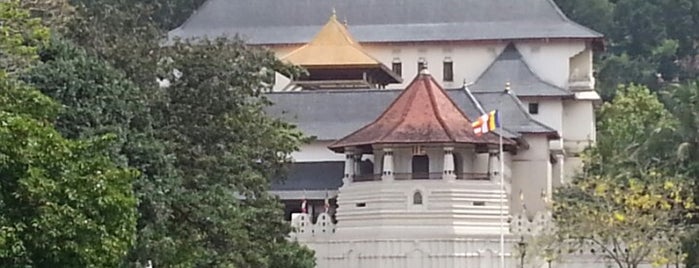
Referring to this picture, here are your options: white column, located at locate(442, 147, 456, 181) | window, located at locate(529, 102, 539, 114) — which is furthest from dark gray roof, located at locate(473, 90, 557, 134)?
white column, located at locate(442, 147, 456, 181)

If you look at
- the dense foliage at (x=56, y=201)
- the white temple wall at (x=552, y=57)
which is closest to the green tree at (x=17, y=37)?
the dense foliage at (x=56, y=201)

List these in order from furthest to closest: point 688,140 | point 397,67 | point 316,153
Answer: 1. point 397,67
2. point 316,153
3. point 688,140

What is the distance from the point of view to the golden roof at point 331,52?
74.1 metres

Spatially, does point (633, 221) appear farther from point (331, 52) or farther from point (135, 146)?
point (331, 52)

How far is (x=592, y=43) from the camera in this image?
8006 centimetres

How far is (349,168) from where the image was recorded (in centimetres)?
5725

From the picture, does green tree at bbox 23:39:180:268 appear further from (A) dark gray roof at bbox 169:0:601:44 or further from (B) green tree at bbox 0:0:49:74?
(A) dark gray roof at bbox 169:0:601:44

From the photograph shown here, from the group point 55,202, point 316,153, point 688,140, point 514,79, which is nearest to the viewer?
point 55,202

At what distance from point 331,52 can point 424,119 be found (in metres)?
18.6

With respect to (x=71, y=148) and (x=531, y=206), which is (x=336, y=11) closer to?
(x=531, y=206)

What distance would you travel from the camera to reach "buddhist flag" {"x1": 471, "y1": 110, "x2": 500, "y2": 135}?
5456cm

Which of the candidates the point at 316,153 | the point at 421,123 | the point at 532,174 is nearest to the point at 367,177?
the point at 421,123

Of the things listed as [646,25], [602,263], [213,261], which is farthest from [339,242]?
[646,25]

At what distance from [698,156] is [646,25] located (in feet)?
169
